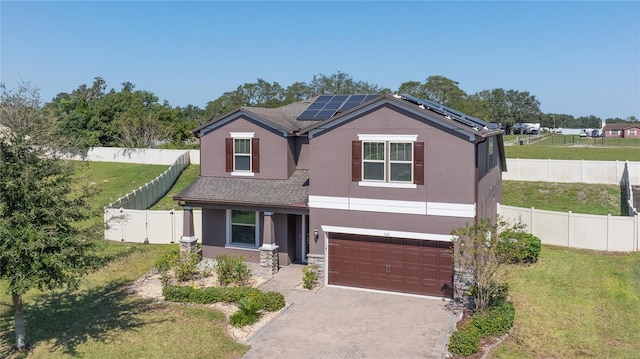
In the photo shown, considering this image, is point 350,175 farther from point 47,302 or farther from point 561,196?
point 561,196

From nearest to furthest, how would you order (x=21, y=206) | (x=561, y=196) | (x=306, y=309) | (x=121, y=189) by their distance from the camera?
(x=21, y=206) < (x=306, y=309) < (x=561, y=196) < (x=121, y=189)

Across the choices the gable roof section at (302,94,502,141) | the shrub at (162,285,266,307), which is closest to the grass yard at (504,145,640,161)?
the gable roof section at (302,94,502,141)

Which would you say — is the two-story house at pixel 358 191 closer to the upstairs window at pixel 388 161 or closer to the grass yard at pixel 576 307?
the upstairs window at pixel 388 161

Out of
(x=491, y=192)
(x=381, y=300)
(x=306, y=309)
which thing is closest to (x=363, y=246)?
(x=381, y=300)

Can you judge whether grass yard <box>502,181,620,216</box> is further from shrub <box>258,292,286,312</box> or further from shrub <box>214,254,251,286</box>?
shrub <box>258,292,286,312</box>

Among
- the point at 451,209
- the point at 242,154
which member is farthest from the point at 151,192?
the point at 451,209

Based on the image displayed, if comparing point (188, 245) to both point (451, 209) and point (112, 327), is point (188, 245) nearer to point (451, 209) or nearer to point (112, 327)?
point (112, 327)

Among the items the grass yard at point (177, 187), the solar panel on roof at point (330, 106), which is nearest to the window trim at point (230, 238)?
the solar panel on roof at point (330, 106)
